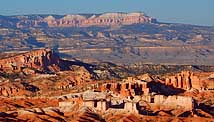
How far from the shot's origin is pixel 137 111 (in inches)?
6368

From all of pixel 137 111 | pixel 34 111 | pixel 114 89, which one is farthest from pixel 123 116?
pixel 114 89

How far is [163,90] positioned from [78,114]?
41871 millimetres

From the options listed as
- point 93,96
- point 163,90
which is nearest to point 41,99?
point 93,96

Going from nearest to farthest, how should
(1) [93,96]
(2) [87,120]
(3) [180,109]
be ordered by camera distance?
(2) [87,120] < (3) [180,109] < (1) [93,96]

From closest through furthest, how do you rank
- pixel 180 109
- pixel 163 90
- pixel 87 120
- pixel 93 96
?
pixel 87 120 → pixel 180 109 → pixel 93 96 → pixel 163 90

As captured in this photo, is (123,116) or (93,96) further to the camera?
(93,96)

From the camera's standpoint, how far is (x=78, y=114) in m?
162

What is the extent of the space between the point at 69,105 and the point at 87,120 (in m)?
11.6

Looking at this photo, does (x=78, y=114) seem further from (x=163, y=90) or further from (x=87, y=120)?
(x=163, y=90)

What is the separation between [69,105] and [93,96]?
15252 mm

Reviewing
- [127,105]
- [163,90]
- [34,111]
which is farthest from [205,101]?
[34,111]

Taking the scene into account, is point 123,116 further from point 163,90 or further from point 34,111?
point 163,90

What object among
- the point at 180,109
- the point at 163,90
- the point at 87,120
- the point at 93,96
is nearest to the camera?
the point at 87,120

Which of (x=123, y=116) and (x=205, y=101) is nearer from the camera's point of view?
(x=123, y=116)
